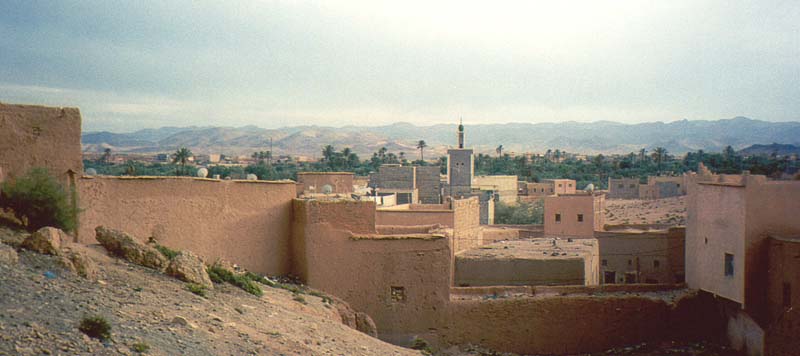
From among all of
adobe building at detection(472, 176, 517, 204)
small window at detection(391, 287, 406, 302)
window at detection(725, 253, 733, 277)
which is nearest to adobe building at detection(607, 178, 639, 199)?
adobe building at detection(472, 176, 517, 204)

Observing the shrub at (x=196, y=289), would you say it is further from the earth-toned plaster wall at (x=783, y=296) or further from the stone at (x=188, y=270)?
the earth-toned plaster wall at (x=783, y=296)

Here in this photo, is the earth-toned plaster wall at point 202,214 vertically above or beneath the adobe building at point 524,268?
above

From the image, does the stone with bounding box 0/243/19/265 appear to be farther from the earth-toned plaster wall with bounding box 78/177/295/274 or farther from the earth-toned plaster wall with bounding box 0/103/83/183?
the earth-toned plaster wall with bounding box 78/177/295/274

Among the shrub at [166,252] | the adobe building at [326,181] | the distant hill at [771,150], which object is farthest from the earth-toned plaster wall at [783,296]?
the distant hill at [771,150]

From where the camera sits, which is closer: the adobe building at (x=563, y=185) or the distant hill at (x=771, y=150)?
the adobe building at (x=563, y=185)

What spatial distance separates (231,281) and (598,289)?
10529 millimetres

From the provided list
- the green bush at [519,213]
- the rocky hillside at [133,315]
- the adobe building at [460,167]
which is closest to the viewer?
the rocky hillside at [133,315]

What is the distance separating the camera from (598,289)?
1909cm

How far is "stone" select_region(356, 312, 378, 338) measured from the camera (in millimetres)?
14820

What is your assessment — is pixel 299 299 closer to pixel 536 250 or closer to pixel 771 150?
pixel 536 250

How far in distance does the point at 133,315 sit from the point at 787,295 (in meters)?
13.8

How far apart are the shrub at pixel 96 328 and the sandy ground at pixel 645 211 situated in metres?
38.3

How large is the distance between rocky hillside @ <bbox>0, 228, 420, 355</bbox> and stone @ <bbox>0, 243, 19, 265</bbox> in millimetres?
11

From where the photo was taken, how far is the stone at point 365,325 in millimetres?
14820
